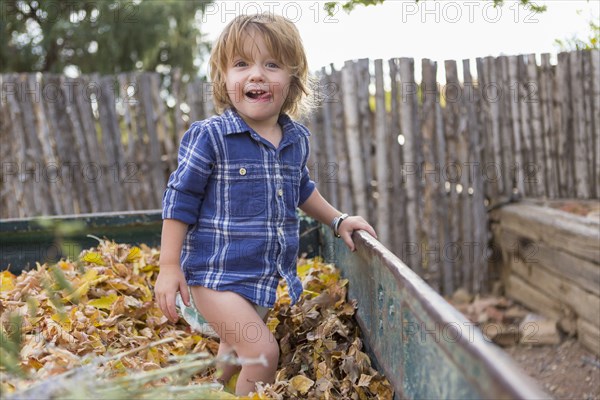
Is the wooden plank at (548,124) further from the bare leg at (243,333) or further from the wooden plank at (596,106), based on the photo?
the bare leg at (243,333)

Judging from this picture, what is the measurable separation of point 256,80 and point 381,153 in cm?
330

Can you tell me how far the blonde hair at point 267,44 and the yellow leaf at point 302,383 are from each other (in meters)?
0.94

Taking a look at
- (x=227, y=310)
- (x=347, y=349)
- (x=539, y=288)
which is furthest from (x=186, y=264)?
(x=539, y=288)

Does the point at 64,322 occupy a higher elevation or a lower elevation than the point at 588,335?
higher

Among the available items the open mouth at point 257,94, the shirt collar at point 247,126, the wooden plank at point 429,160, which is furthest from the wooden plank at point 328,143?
the open mouth at point 257,94

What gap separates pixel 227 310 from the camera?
206 cm

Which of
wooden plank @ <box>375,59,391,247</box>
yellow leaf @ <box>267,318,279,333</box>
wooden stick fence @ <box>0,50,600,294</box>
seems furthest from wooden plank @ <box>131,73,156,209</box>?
yellow leaf @ <box>267,318,279,333</box>

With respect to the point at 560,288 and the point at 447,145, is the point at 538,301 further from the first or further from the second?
the point at 447,145

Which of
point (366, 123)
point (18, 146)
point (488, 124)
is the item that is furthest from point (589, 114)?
point (18, 146)

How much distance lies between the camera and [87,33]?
13227mm

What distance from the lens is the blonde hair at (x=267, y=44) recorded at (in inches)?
86.4

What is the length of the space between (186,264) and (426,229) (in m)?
3.57

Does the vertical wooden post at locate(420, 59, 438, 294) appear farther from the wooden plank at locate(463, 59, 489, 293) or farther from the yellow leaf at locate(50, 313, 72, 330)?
the yellow leaf at locate(50, 313, 72, 330)

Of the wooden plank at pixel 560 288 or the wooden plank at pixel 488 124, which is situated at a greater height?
the wooden plank at pixel 488 124
